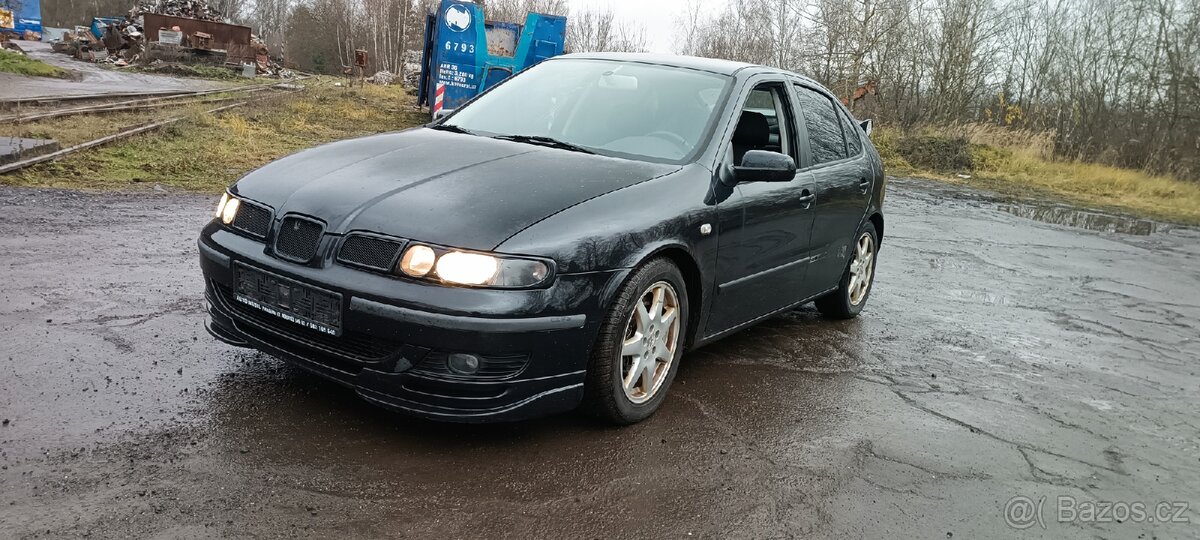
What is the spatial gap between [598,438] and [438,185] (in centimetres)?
124

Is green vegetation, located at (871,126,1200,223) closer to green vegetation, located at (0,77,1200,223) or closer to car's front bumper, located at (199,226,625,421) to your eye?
green vegetation, located at (0,77,1200,223)

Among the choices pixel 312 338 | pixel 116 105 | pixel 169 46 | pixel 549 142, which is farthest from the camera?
pixel 169 46

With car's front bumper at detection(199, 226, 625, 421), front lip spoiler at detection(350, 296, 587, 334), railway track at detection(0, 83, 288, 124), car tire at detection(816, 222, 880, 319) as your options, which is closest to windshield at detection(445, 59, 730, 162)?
car's front bumper at detection(199, 226, 625, 421)

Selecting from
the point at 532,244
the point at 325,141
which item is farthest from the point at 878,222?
the point at 325,141

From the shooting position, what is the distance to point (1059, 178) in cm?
2058

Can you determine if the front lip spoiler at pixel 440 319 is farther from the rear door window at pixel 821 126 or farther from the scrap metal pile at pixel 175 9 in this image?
the scrap metal pile at pixel 175 9

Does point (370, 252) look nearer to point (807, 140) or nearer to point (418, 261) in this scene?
point (418, 261)

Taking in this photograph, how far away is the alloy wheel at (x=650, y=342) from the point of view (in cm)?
368

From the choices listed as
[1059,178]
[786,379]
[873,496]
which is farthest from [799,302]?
[1059,178]

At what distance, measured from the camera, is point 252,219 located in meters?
3.55

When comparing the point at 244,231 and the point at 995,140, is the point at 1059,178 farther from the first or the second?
the point at 244,231

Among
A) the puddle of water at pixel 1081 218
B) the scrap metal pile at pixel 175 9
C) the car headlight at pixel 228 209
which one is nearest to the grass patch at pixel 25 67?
the scrap metal pile at pixel 175 9

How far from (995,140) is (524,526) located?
23.8m

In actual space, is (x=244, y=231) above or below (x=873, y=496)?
above
